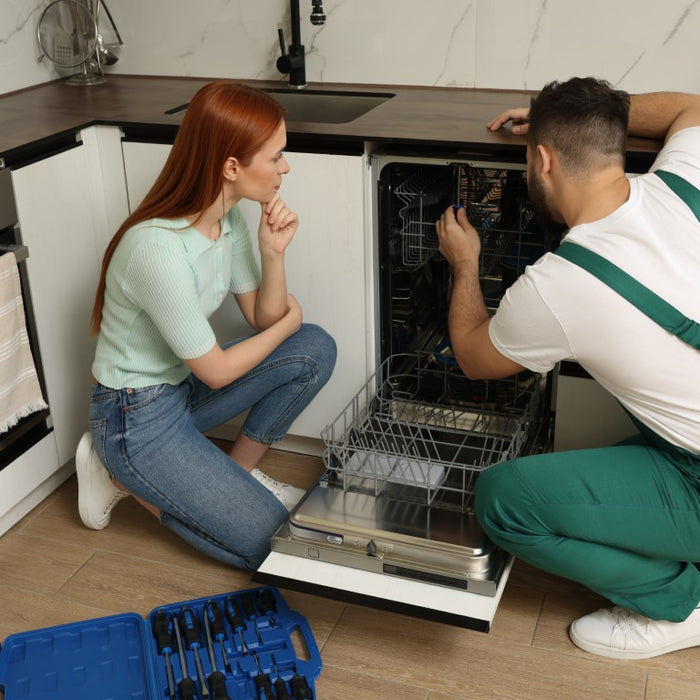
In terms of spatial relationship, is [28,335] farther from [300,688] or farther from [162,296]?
[300,688]

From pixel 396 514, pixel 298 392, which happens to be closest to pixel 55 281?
pixel 298 392

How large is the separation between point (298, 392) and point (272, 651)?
61 cm

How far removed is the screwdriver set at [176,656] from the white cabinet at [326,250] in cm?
62

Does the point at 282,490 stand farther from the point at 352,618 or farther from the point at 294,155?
the point at 294,155

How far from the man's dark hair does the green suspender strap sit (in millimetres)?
190

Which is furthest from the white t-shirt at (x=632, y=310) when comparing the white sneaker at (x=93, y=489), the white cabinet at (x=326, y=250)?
the white sneaker at (x=93, y=489)

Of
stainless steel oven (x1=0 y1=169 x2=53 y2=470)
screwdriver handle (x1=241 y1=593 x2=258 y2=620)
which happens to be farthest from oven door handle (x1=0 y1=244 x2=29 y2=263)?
screwdriver handle (x1=241 y1=593 x2=258 y2=620)

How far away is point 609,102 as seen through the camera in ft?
5.79

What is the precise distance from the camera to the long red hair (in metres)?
1.85

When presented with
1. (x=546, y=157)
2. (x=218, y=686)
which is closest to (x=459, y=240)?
(x=546, y=157)

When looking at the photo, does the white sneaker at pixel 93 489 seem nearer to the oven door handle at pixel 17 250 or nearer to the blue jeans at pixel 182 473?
the blue jeans at pixel 182 473

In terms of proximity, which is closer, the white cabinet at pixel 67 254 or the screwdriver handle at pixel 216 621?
the screwdriver handle at pixel 216 621

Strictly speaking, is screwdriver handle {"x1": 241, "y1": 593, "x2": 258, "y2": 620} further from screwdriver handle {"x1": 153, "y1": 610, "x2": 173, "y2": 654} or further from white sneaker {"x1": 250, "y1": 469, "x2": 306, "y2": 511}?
white sneaker {"x1": 250, "y1": 469, "x2": 306, "y2": 511}

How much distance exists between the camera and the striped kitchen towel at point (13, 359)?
2.08 m
